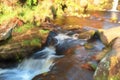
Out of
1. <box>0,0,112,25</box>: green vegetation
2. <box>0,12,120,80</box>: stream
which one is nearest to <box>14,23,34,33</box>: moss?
<box>0,0,112,25</box>: green vegetation

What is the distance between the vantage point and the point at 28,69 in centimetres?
991

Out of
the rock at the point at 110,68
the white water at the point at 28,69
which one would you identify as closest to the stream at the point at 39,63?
the white water at the point at 28,69

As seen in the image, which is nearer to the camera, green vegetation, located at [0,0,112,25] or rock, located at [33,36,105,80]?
rock, located at [33,36,105,80]

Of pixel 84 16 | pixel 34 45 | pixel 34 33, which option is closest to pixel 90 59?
pixel 34 45

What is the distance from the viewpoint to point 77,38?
12578 mm

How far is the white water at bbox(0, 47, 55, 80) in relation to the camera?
9401mm

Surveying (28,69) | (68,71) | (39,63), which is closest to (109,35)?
(68,71)

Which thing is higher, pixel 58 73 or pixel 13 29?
pixel 13 29

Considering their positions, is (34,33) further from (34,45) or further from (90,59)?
(90,59)

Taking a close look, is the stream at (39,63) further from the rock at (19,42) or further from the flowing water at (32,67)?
the rock at (19,42)

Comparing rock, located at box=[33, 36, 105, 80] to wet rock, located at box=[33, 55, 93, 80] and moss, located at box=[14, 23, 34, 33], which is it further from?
moss, located at box=[14, 23, 34, 33]

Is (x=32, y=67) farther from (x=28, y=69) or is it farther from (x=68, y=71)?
(x=68, y=71)

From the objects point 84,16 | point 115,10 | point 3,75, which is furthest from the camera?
point 115,10

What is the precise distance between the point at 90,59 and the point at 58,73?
64.4 inches
